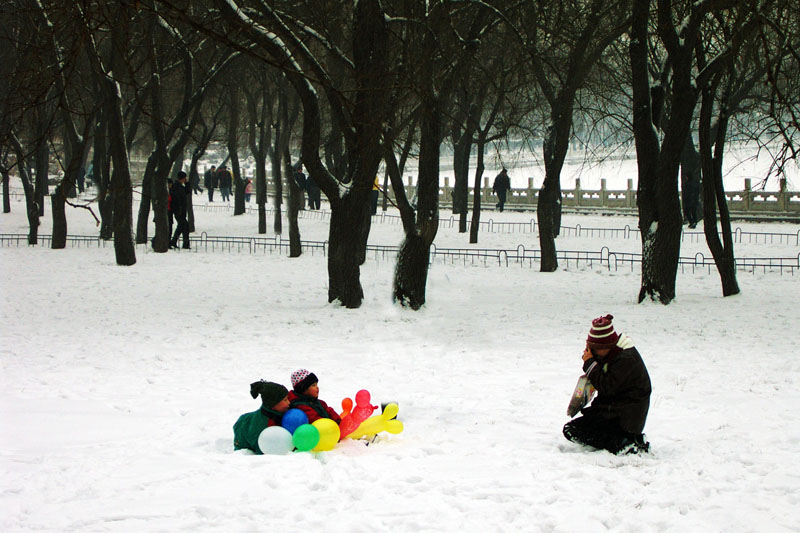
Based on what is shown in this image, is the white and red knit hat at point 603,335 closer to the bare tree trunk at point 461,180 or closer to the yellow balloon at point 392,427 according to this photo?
the yellow balloon at point 392,427

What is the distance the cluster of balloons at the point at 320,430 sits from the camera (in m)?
6.54

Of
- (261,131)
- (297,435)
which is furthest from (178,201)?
(297,435)

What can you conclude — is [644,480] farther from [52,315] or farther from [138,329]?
[52,315]

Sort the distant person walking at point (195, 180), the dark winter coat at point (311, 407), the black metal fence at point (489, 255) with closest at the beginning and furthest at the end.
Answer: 1. the dark winter coat at point (311, 407)
2. the black metal fence at point (489, 255)
3. the distant person walking at point (195, 180)

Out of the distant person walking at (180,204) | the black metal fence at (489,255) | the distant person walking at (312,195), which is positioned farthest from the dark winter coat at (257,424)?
the distant person walking at (312,195)

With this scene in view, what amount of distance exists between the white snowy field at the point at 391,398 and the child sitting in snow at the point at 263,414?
0.21m

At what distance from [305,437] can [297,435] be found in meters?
0.06

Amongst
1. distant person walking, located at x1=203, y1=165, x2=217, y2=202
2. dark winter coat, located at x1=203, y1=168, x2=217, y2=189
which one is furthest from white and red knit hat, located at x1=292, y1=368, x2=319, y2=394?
dark winter coat, located at x1=203, y1=168, x2=217, y2=189

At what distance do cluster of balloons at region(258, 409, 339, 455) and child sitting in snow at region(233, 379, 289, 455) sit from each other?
8 cm

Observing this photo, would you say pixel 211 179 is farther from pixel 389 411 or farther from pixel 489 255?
pixel 389 411

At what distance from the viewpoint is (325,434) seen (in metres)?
6.66

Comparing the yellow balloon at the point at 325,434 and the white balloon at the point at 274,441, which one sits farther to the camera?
the yellow balloon at the point at 325,434

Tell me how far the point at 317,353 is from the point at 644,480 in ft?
20.0

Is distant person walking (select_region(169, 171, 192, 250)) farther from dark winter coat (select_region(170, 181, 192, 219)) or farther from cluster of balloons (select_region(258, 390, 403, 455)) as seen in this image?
cluster of balloons (select_region(258, 390, 403, 455))
